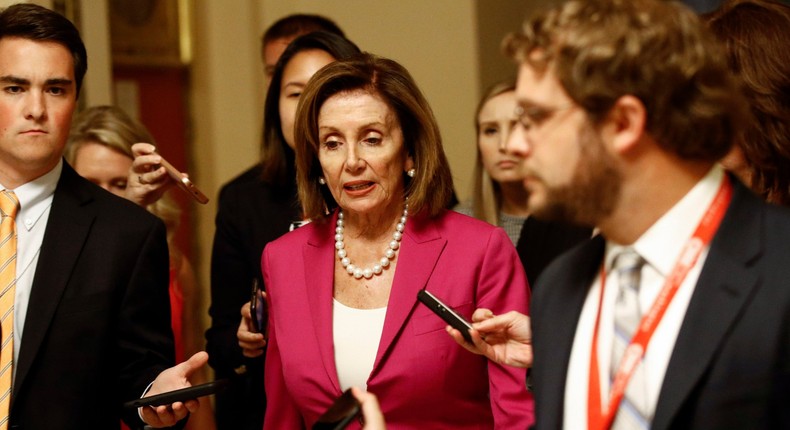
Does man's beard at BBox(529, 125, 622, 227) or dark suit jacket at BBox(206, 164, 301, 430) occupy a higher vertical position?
man's beard at BBox(529, 125, 622, 227)

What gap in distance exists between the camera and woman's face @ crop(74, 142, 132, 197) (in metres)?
3.73

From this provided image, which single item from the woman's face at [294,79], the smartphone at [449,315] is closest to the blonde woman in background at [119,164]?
the woman's face at [294,79]

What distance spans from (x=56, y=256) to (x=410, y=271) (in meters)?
0.95

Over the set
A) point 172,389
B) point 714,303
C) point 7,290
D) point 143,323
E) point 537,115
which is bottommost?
point 172,389

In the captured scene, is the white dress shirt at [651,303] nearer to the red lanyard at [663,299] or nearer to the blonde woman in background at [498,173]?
the red lanyard at [663,299]

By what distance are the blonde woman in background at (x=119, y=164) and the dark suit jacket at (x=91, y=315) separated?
29.3 inches

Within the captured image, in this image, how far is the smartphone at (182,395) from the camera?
2457 mm

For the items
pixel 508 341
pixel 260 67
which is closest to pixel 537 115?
pixel 508 341

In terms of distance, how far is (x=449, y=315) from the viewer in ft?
7.59

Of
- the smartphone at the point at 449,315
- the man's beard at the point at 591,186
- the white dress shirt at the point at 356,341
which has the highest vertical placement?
the man's beard at the point at 591,186

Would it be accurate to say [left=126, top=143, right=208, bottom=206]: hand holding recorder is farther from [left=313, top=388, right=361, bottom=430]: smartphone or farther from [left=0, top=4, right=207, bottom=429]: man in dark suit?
[left=313, top=388, right=361, bottom=430]: smartphone

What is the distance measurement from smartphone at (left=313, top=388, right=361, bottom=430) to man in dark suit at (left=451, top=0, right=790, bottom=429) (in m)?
0.35

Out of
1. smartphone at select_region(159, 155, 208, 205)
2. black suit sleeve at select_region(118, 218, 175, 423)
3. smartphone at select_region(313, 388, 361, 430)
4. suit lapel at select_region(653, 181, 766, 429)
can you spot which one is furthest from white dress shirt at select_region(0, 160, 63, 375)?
suit lapel at select_region(653, 181, 766, 429)

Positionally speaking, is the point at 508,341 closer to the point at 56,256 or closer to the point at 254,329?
the point at 254,329
